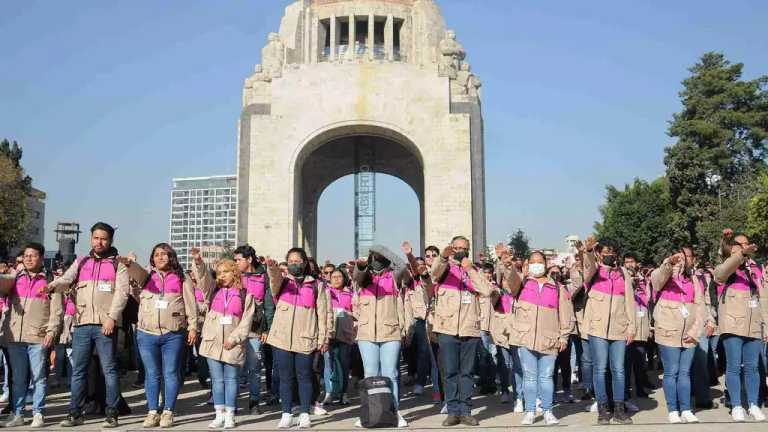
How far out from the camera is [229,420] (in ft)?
27.0

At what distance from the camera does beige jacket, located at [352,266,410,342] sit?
8.63 metres

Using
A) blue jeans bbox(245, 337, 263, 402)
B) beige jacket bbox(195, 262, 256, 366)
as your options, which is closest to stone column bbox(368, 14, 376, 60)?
blue jeans bbox(245, 337, 263, 402)

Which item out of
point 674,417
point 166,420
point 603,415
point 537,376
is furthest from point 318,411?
point 674,417

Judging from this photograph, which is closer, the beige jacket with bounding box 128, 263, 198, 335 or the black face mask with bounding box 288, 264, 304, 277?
the beige jacket with bounding box 128, 263, 198, 335

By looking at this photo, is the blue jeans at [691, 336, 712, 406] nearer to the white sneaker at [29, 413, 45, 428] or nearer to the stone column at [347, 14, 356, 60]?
the white sneaker at [29, 413, 45, 428]

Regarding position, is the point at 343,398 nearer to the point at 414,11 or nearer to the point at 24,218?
the point at 414,11

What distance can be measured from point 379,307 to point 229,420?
7.01 ft

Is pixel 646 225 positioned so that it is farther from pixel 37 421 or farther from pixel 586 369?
pixel 37 421

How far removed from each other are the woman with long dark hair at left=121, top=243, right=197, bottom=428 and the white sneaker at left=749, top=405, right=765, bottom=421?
6492 mm

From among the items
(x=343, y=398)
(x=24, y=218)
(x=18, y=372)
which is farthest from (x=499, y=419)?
(x=24, y=218)

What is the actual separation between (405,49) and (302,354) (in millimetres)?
27577

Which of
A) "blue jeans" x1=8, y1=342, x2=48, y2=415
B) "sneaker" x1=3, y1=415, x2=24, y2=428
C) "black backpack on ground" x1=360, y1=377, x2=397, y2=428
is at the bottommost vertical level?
"sneaker" x1=3, y1=415, x2=24, y2=428

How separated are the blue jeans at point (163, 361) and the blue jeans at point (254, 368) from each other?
1421mm

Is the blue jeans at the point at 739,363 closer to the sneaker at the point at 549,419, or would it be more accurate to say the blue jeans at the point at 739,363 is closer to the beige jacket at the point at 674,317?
the beige jacket at the point at 674,317
